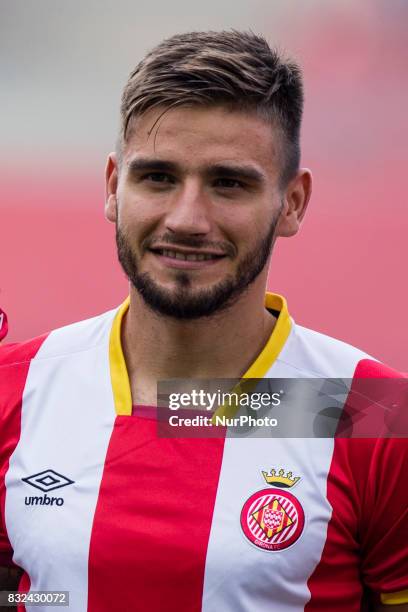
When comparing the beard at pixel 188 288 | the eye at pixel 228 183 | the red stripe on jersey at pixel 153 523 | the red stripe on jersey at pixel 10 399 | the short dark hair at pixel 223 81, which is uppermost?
the short dark hair at pixel 223 81

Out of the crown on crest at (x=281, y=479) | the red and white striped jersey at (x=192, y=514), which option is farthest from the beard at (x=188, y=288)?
the crown on crest at (x=281, y=479)

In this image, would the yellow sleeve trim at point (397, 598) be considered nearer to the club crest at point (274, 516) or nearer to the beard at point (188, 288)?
the club crest at point (274, 516)

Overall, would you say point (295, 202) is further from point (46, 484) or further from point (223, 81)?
point (46, 484)

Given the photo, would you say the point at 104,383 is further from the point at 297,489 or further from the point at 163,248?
the point at 297,489

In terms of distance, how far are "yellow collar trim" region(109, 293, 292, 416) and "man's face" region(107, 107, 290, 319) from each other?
0.20 metres

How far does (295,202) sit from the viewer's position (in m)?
2.17

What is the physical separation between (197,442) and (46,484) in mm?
375

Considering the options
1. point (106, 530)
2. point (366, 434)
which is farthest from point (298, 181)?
point (106, 530)

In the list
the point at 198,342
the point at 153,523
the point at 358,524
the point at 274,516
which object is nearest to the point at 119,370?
the point at 198,342

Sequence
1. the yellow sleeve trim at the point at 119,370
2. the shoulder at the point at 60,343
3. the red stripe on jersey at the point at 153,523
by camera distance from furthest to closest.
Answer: the shoulder at the point at 60,343 → the yellow sleeve trim at the point at 119,370 → the red stripe on jersey at the point at 153,523

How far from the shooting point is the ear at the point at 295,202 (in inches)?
82.7

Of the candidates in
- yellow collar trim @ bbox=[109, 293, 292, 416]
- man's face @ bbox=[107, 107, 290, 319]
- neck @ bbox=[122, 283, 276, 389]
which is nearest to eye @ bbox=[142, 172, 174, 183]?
man's face @ bbox=[107, 107, 290, 319]

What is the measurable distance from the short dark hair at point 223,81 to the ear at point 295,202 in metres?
0.04

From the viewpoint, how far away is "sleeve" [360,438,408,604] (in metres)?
1.86
